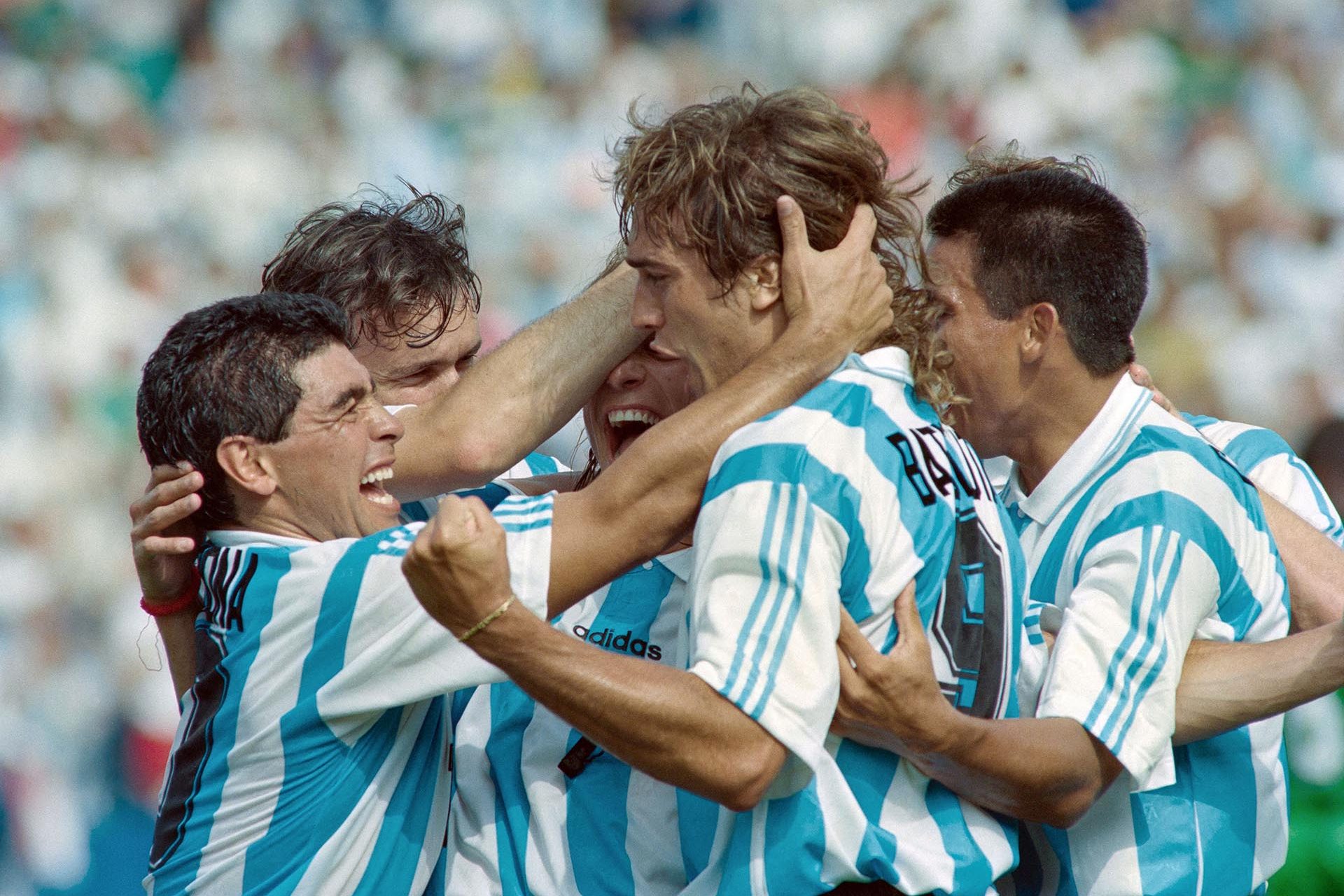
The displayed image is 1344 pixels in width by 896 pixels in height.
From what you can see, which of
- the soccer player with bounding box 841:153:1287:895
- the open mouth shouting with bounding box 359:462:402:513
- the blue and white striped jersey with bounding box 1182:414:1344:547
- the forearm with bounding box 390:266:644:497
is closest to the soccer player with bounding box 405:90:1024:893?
the soccer player with bounding box 841:153:1287:895

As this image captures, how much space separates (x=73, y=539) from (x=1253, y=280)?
703cm

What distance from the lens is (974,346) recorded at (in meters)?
3.12

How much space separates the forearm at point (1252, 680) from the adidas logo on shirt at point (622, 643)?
1013 mm

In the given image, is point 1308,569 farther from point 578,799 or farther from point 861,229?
point 578,799

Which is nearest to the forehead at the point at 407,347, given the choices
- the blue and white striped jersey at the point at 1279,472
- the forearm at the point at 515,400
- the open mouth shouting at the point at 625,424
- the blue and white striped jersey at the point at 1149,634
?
the forearm at the point at 515,400

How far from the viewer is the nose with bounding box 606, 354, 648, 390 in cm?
334

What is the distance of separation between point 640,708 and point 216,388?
48.1 inches

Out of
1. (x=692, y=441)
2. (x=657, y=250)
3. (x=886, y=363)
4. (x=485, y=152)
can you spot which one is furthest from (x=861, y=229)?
(x=485, y=152)

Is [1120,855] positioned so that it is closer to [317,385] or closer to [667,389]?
[667,389]

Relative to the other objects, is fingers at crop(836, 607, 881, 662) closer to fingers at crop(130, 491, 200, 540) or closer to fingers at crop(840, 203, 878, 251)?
fingers at crop(840, 203, 878, 251)

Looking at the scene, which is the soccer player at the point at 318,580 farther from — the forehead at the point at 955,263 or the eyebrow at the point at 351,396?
the forehead at the point at 955,263

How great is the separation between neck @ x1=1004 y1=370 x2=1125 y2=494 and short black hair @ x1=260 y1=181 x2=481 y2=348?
156cm

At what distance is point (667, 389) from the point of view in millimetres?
3330

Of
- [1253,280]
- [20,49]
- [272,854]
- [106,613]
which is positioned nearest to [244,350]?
[272,854]
